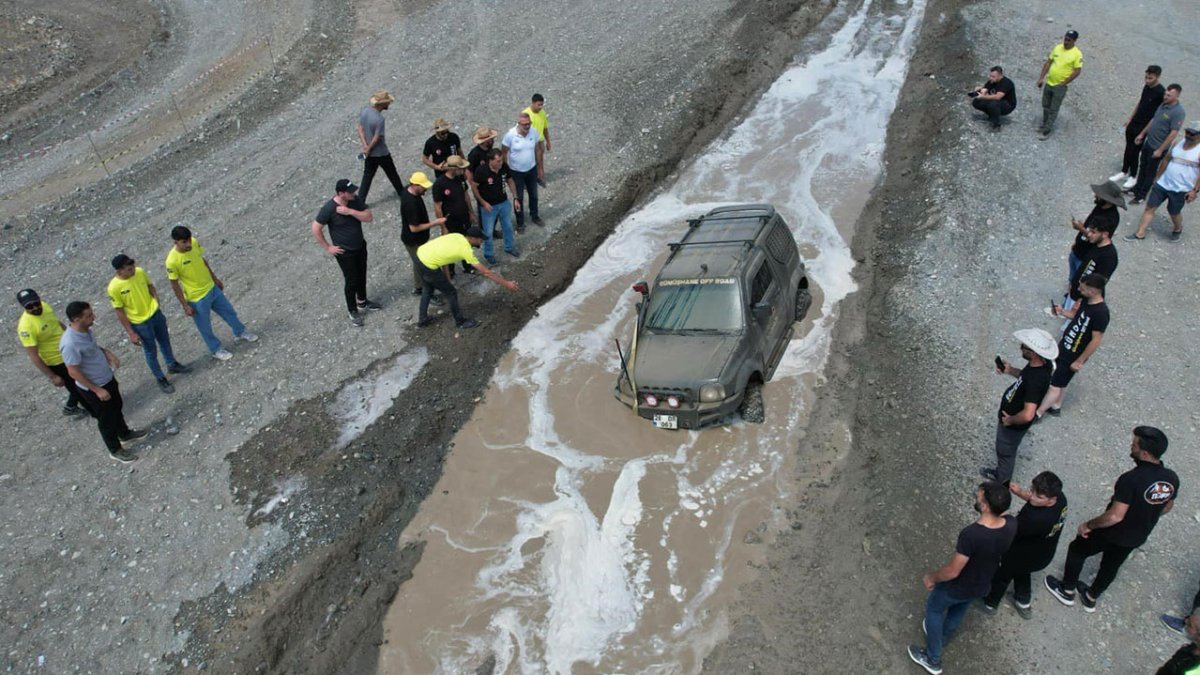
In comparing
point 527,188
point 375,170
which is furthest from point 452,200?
point 375,170

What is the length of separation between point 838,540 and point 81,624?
754 centimetres

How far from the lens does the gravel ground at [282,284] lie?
7508 mm

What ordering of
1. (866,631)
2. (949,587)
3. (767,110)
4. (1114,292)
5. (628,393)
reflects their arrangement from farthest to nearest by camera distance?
(767,110), (1114,292), (628,393), (866,631), (949,587)

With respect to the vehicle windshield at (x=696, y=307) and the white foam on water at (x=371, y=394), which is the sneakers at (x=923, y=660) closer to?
the vehicle windshield at (x=696, y=307)

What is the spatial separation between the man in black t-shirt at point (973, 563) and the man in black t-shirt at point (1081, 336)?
3.00 metres

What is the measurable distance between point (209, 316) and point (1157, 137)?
14.2 meters

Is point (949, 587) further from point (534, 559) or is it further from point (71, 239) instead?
point (71, 239)

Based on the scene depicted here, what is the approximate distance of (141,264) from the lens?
12.4 metres

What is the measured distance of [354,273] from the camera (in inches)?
412

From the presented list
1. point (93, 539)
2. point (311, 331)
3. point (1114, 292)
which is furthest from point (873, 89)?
point (93, 539)

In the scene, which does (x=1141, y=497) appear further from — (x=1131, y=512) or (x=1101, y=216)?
(x=1101, y=216)

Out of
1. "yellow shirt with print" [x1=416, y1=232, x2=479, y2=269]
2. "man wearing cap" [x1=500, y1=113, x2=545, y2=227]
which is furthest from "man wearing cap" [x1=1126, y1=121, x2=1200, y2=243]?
"yellow shirt with print" [x1=416, y1=232, x2=479, y2=269]

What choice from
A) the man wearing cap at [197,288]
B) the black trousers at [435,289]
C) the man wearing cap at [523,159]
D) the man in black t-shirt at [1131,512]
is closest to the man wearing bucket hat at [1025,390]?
the man in black t-shirt at [1131,512]

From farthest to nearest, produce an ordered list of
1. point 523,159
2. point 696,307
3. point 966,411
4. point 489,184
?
point 523,159 < point 489,184 < point 696,307 < point 966,411
